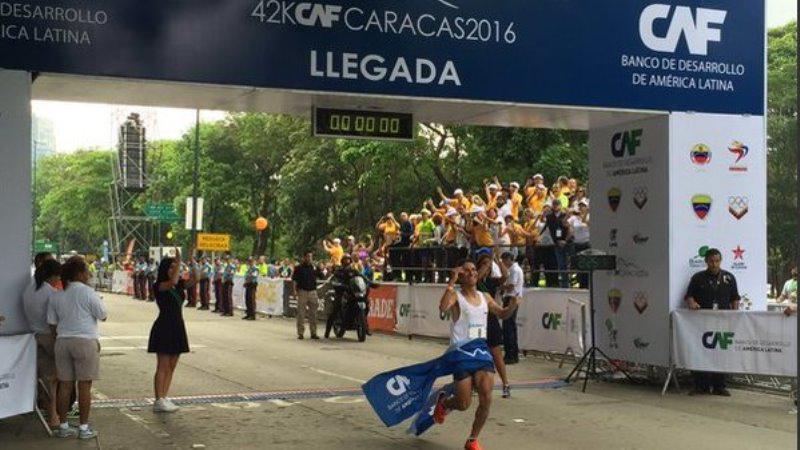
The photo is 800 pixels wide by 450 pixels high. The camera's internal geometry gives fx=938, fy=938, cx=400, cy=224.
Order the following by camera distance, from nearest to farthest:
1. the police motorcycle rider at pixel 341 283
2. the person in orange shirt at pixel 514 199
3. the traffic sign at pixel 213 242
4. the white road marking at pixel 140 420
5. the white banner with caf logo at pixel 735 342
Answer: the white road marking at pixel 140 420 < the white banner with caf logo at pixel 735 342 < the person in orange shirt at pixel 514 199 < the police motorcycle rider at pixel 341 283 < the traffic sign at pixel 213 242

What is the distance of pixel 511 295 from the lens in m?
15.4

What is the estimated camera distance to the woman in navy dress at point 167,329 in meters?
10.9

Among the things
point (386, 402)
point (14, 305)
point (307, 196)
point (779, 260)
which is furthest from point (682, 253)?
point (307, 196)

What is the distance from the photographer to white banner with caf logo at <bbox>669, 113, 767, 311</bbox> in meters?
13.3

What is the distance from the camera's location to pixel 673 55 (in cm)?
1345

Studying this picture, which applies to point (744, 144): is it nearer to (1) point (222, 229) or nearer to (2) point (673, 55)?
(2) point (673, 55)

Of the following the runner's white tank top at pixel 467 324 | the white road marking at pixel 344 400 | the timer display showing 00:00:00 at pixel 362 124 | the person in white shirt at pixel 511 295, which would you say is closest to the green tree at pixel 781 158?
the person in white shirt at pixel 511 295

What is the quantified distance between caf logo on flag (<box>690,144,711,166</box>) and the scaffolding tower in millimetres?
76836

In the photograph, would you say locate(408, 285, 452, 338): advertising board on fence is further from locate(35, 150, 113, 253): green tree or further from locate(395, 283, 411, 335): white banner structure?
locate(35, 150, 113, 253): green tree

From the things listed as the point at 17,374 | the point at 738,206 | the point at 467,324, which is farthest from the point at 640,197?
the point at 17,374

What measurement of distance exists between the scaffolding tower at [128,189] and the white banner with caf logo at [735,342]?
77.3 meters

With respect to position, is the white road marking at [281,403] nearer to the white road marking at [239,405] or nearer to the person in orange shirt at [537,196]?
the white road marking at [239,405]

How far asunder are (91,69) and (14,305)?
2765 mm

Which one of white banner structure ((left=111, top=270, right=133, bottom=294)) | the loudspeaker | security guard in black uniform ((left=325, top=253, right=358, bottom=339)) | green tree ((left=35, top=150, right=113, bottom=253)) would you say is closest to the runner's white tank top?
security guard in black uniform ((left=325, top=253, right=358, bottom=339))
